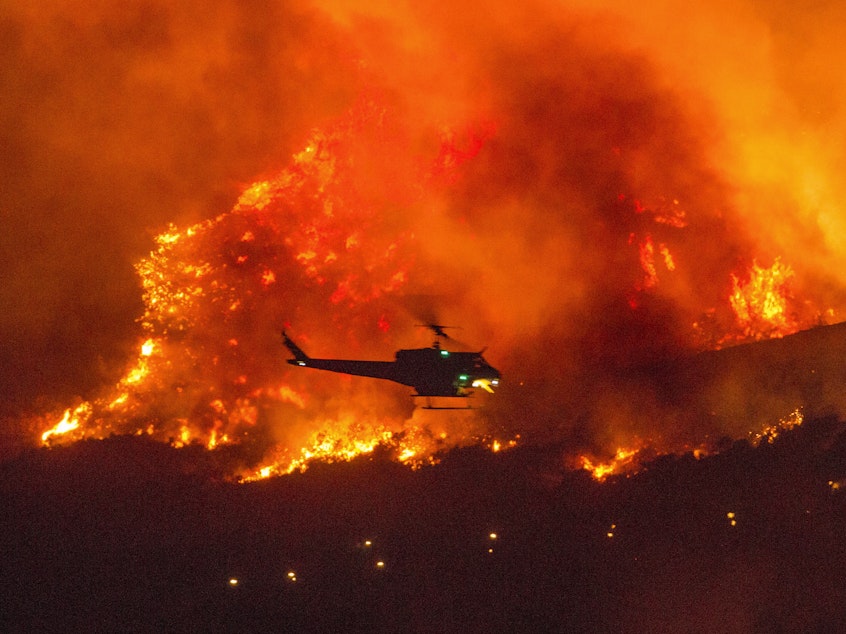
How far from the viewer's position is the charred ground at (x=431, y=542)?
15336 mm

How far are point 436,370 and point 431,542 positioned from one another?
5.37 metres

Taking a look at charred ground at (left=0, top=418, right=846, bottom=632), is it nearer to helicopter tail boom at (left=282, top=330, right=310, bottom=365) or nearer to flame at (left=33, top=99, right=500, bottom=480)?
flame at (left=33, top=99, right=500, bottom=480)

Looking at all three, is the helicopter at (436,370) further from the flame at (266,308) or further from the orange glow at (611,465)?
the orange glow at (611,465)

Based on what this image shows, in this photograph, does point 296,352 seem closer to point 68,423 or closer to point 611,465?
point 68,423

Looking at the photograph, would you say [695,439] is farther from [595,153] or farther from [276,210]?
[276,210]

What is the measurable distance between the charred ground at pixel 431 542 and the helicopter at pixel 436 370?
3.31 m

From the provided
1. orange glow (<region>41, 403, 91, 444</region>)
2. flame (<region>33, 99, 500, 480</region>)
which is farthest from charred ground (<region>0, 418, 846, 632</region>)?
flame (<region>33, 99, 500, 480</region>)

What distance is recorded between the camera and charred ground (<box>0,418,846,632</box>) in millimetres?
15336

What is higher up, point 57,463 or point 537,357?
point 537,357

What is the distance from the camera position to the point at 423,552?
16.8m

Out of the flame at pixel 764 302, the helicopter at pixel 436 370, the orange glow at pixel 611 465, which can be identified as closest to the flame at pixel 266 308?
the helicopter at pixel 436 370

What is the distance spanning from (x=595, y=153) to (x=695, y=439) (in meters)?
7.59

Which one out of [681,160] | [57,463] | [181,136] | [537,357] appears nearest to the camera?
[57,463]

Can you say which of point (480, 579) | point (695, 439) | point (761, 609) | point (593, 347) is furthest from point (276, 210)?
point (761, 609)
